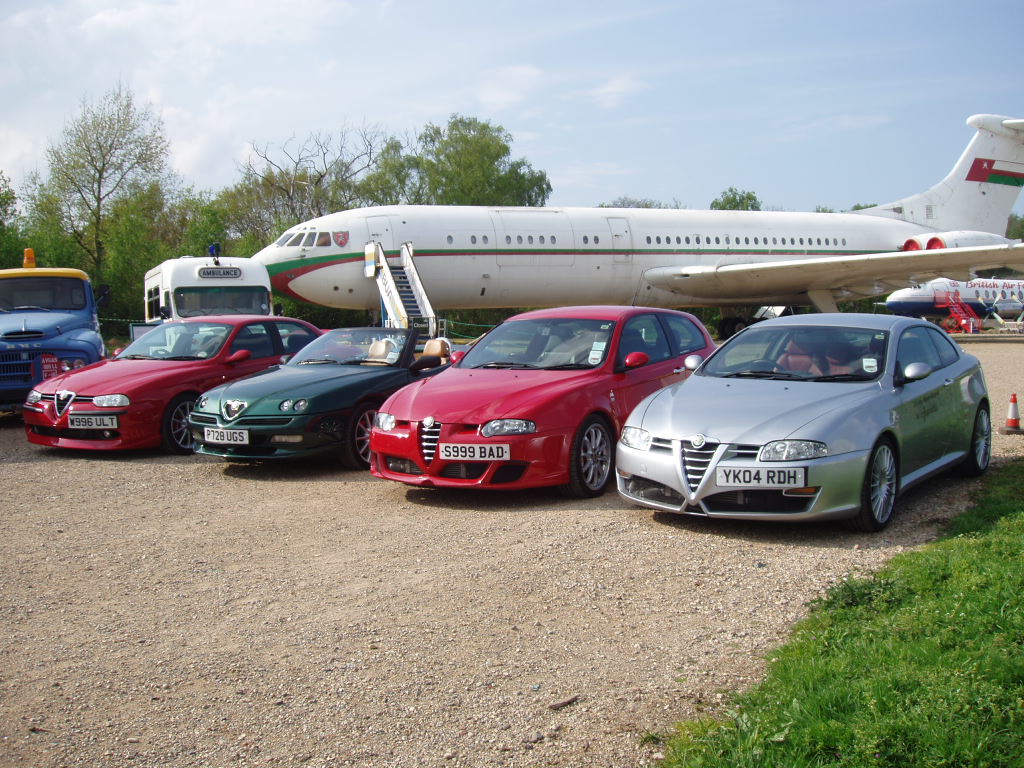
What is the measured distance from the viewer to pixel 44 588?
19.4ft

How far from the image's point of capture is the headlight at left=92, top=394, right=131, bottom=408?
36.0 feet

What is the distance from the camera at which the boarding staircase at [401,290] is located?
22.7 meters

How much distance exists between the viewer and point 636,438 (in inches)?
292

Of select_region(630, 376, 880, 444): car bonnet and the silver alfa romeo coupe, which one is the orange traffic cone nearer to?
the silver alfa romeo coupe

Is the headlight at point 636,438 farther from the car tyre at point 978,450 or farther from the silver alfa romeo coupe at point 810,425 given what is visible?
the car tyre at point 978,450

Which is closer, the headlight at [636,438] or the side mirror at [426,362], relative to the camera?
the headlight at [636,438]

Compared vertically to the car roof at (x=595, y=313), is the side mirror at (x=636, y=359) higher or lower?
lower

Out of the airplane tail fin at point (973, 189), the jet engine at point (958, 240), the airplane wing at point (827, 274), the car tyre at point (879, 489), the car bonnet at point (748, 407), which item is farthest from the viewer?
the airplane tail fin at point (973, 189)

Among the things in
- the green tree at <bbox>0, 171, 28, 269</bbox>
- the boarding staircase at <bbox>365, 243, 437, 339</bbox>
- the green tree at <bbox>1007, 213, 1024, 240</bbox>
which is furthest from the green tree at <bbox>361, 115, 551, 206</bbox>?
the green tree at <bbox>1007, 213, 1024, 240</bbox>

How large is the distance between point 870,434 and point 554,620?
2.88 metres

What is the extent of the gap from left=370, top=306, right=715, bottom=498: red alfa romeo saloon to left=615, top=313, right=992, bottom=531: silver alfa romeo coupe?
2.45ft

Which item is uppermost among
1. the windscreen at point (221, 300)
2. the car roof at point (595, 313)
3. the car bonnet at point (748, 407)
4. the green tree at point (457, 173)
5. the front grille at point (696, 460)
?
the green tree at point (457, 173)

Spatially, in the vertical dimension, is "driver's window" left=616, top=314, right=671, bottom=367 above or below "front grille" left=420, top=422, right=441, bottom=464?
above

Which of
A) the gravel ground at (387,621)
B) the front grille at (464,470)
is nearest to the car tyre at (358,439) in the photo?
the gravel ground at (387,621)
